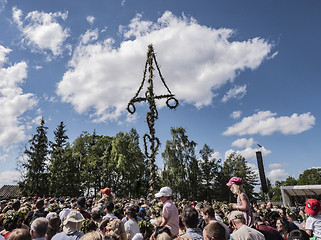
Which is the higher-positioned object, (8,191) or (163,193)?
(8,191)

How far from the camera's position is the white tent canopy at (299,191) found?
2309 centimetres

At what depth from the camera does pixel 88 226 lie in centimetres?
434

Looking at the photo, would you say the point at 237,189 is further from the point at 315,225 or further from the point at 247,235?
the point at 247,235

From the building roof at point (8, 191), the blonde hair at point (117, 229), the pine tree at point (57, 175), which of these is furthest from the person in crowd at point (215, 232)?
the building roof at point (8, 191)

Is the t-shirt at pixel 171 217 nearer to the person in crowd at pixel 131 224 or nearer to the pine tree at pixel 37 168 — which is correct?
the person in crowd at pixel 131 224

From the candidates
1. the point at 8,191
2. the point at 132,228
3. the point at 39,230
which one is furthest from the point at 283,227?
the point at 8,191

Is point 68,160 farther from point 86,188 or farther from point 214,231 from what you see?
point 214,231

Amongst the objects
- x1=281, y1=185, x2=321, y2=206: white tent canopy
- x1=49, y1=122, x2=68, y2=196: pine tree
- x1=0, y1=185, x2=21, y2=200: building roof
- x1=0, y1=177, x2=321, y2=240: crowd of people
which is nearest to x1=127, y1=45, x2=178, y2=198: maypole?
x1=0, y1=177, x2=321, y2=240: crowd of people

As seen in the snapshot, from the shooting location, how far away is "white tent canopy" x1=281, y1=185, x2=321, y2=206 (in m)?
23.1

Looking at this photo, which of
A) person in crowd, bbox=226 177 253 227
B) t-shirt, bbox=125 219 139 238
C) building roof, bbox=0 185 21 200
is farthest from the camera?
building roof, bbox=0 185 21 200

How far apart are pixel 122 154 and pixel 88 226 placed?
31.1 meters

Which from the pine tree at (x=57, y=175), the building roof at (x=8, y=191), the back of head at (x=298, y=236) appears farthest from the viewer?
the building roof at (x=8, y=191)

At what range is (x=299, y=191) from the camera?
990 inches

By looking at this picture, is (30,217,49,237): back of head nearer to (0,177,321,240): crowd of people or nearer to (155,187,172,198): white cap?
(0,177,321,240): crowd of people
